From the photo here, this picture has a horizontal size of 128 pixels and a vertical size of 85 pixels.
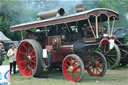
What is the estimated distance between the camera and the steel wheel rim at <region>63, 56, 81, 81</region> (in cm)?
709

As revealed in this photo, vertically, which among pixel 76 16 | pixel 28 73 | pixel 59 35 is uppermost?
pixel 76 16

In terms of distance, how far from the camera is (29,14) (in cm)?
1584

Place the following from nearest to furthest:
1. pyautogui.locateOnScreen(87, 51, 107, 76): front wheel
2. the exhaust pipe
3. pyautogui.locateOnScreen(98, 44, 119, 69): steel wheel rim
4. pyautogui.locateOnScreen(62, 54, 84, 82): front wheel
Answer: pyautogui.locateOnScreen(62, 54, 84, 82): front wheel, pyautogui.locateOnScreen(87, 51, 107, 76): front wheel, the exhaust pipe, pyautogui.locateOnScreen(98, 44, 119, 69): steel wheel rim

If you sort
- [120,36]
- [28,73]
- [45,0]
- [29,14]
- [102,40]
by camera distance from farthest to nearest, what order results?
1. [29,14]
2. [45,0]
3. [120,36]
4. [28,73]
5. [102,40]

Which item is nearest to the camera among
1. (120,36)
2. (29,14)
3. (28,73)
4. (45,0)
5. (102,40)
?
(102,40)

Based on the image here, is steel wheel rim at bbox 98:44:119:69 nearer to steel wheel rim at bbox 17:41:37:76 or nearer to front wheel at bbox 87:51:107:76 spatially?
front wheel at bbox 87:51:107:76

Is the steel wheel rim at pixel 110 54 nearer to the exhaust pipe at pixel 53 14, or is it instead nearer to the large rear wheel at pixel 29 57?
the exhaust pipe at pixel 53 14

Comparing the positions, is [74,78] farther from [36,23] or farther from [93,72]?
[36,23]

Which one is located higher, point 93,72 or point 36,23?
point 36,23

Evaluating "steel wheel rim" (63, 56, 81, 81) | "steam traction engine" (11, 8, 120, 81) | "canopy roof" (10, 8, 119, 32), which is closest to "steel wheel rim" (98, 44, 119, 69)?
"steam traction engine" (11, 8, 120, 81)

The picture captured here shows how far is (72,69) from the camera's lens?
284 inches

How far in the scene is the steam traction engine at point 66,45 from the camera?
714 centimetres

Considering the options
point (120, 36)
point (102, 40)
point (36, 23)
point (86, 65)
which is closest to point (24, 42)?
point (36, 23)

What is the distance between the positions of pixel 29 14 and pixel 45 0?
1814mm
